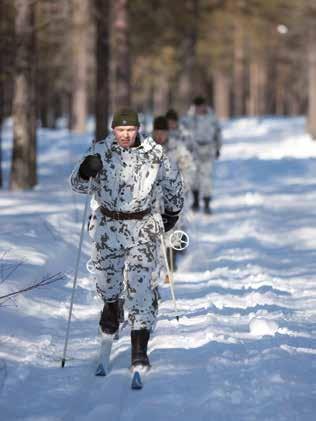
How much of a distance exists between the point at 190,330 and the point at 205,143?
858 cm

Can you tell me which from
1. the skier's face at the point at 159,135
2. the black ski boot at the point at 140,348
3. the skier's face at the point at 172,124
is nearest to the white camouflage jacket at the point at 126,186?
the black ski boot at the point at 140,348

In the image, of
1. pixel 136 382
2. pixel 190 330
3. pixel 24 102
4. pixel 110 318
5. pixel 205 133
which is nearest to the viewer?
pixel 136 382

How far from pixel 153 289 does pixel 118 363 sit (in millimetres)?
687

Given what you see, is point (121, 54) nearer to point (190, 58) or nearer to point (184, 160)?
point (184, 160)

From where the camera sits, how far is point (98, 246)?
631 cm

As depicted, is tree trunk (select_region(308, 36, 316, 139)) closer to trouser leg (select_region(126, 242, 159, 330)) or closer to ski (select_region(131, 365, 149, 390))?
trouser leg (select_region(126, 242, 159, 330))

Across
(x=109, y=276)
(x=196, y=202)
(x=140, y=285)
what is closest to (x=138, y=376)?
(x=140, y=285)

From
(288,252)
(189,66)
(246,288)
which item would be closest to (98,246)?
(246,288)

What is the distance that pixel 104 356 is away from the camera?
6.42 m

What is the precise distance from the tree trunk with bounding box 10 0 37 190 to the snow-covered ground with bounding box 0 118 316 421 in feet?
6.48

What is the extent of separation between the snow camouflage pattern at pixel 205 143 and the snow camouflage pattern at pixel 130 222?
358 inches

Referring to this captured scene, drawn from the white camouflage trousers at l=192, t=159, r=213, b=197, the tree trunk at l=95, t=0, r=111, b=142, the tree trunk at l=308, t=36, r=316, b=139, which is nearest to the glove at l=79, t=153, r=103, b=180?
the white camouflage trousers at l=192, t=159, r=213, b=197

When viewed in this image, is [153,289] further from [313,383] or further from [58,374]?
[313,383]

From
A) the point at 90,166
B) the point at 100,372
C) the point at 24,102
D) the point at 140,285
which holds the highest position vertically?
the point at 24,102
